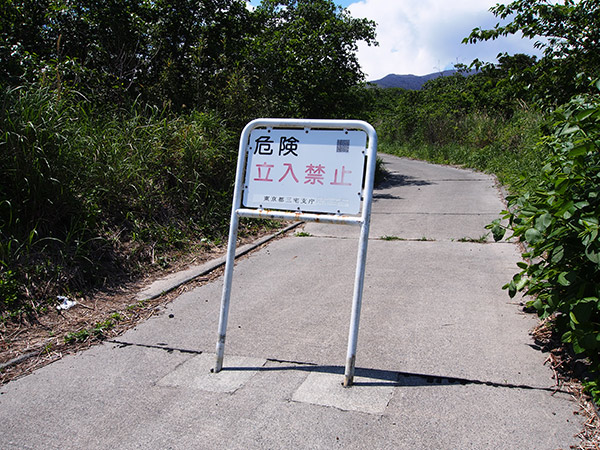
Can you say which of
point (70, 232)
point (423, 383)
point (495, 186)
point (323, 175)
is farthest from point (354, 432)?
point (495, 186)

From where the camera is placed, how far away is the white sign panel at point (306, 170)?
10.4 ft

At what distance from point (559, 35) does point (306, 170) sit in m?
7.12

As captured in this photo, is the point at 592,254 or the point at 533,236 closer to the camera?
the point at 592,254

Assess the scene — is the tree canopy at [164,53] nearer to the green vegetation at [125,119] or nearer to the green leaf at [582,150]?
the green vegetation at [125,119]

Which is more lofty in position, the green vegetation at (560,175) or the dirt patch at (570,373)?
the green vegetation at (560,175)

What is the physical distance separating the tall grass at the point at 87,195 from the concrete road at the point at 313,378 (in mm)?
1073

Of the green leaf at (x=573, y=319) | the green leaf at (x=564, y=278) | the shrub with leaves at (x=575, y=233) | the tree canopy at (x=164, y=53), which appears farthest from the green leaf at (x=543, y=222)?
the tree canopy at (x=164, y=53)

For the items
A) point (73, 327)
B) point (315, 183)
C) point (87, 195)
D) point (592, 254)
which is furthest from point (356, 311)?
point (87, 195)

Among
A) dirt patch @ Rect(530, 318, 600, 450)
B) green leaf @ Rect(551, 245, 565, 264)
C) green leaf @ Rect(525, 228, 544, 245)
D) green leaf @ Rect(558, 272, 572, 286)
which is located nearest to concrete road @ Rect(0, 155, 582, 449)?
dirt patch @ Rect(530, 318, 600, 450)

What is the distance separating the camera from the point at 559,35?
320 inches

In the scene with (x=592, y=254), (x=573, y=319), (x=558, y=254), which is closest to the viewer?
(x=592, y=254)

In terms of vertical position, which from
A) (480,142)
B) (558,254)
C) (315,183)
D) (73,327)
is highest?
(480,142)

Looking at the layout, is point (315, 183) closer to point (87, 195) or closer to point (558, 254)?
point (558, 254)

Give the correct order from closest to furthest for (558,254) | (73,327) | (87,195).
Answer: (558,254), (73,327), (87,195)
